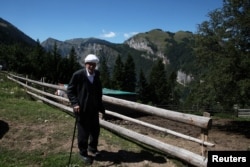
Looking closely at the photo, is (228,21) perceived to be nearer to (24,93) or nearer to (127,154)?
(24,93)

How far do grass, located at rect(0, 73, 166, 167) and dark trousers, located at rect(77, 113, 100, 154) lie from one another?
328 mm

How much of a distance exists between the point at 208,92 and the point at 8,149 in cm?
1672

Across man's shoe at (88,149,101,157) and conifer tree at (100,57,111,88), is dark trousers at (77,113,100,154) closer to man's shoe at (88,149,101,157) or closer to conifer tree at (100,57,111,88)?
man's shoe at (88,149,101,157)

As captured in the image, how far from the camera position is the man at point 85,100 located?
6430 mm

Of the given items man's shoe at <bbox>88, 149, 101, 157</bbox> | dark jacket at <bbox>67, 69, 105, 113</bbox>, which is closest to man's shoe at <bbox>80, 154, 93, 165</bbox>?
man's shoe at <bbox>88, 149, 101, 157</bbox>

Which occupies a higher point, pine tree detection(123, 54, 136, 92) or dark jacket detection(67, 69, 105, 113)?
pine tree detection(123, 54, 136, 92)

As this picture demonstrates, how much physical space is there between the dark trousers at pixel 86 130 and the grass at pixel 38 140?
1.08ft

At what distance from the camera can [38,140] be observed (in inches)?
316

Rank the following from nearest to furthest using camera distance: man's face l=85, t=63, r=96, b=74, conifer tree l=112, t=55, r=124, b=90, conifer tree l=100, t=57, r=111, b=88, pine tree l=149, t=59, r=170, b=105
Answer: man's face l=85, t=63, r=96, b=74 → pine tree l=149, t=59, r=170, b=105 → conifer tree l=112, t=55, r=124, b=90 → conifer tree l=100, t=57, r=111, b=88

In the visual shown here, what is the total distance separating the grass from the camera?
670cm

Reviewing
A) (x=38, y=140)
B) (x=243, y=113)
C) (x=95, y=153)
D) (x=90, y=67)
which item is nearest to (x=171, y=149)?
(x=95, y=153)

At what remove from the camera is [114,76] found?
8769 cm

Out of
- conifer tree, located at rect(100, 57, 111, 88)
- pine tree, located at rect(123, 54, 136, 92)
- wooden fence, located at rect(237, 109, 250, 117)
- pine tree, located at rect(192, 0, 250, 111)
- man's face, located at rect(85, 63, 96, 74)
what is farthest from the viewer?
conifer tree, located at rect(100, 57, 111, 88)

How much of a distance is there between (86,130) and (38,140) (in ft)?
6.78
